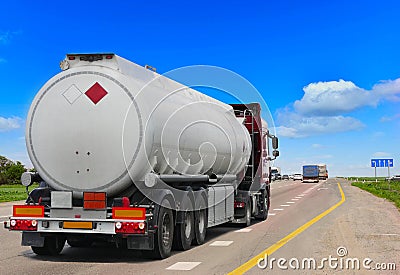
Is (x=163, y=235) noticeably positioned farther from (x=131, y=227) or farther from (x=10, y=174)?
(x=10, y=174)

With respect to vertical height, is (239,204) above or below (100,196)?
below

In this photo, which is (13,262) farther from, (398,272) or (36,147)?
(398,272)

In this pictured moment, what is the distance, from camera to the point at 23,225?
10.8 m

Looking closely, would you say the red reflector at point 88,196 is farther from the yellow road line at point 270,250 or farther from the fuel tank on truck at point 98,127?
Answer: the yellow road line at point 270,250

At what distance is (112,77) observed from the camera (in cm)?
1050

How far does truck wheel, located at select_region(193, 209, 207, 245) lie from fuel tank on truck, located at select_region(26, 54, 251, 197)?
6.87 ft

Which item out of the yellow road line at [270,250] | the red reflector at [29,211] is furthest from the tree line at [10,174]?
the red reflector at [29,211]

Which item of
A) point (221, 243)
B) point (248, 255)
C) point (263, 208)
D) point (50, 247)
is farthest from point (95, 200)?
point (263, 208)

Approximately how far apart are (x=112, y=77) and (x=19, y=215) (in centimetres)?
316

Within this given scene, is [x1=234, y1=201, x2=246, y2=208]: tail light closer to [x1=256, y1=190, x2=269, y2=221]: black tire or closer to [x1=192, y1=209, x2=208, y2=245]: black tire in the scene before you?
[x1=256, y1=190, x2=269, y2=221]: black tire

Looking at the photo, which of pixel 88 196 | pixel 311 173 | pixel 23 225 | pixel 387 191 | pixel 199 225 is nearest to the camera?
pixel 88 196

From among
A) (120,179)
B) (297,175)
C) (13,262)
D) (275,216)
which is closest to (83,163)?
(120,179)

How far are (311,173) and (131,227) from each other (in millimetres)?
79280

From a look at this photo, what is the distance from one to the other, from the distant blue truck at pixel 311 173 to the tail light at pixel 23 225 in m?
78.8
